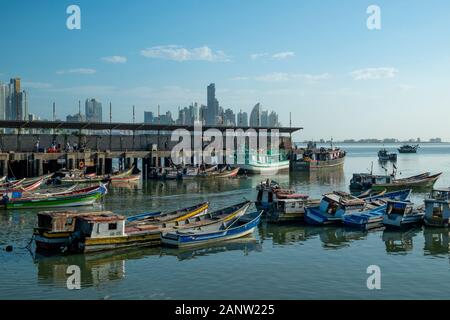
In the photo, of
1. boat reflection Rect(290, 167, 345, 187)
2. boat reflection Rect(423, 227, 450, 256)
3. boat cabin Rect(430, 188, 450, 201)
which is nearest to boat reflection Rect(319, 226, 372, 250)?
boat reflection Rect(423, 227, 450, 256)

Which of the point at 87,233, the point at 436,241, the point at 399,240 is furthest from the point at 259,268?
the point at 436,241

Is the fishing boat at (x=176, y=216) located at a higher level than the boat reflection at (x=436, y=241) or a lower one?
higher

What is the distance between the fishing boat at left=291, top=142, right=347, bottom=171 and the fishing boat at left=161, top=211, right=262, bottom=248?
205 ft

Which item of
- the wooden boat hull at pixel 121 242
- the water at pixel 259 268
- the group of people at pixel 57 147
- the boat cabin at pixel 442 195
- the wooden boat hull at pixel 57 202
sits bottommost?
the water at pixel 259 268

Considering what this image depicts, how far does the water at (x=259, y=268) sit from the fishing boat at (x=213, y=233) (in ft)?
2.02

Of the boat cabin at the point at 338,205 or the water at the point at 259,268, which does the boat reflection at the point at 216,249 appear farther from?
the boat cabin at the point at 338,205

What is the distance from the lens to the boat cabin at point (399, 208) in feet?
128

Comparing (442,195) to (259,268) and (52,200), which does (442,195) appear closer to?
(259,268)

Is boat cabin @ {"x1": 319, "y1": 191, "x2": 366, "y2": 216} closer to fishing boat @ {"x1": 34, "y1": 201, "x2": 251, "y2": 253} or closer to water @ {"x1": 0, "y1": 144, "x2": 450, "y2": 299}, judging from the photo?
water @ {"x1": 0, "y1": 144, "x2": 450, "y2": 299}

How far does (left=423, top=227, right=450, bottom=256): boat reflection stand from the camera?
3231cm

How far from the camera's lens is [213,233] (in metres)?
33.5

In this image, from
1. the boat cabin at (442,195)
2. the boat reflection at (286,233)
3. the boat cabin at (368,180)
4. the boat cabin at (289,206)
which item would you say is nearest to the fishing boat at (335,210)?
the boat cabin at (289,206)
